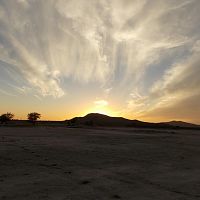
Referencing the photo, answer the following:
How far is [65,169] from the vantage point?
53.2ft

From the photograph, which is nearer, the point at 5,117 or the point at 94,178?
the point at 94,178

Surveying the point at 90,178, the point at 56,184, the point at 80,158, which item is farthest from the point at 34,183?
the point at 80,158

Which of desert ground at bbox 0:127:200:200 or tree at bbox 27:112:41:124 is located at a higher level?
tree at bbox 27:112:41:124

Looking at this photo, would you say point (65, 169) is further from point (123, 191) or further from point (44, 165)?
point (123, 191)

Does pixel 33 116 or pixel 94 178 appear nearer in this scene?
pixel 94 178

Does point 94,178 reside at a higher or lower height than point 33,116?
lower

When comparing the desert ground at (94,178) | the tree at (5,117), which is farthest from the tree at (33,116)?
the desert ground at (94,178)

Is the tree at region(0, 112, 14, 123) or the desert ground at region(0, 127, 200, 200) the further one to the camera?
the tree at region(0, 112, 14, 123)

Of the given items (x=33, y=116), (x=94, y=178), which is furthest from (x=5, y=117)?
(x=94, y=178)

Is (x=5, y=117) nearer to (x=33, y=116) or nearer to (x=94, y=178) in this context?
(x=33, y=116)

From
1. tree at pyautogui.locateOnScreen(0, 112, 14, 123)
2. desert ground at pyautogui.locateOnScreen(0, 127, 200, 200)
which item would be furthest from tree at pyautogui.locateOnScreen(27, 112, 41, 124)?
desert ground at pyautogui.locateOnScreen(0, 127, 200, 200)

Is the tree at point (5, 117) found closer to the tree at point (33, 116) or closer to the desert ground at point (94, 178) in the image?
the tree at point (33, 116)

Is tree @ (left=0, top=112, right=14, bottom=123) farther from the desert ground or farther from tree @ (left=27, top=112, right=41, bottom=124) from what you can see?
the desert ground

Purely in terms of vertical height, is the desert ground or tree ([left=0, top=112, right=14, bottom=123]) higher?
tree ([left=0, top=112, right=14, bottom=123])
